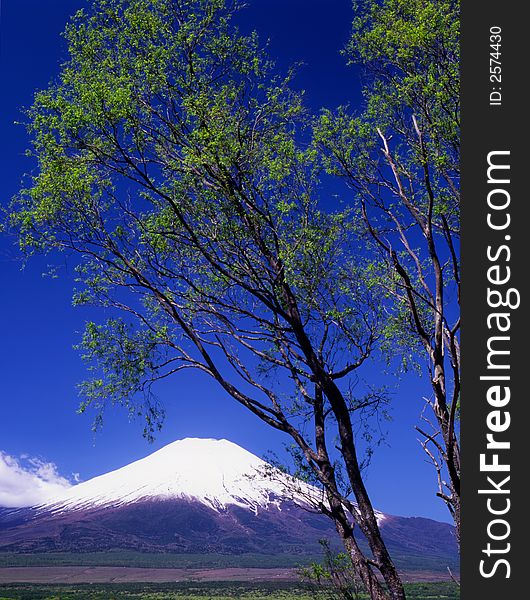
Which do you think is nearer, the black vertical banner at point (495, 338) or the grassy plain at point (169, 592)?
the black vertical banner at point (495, 338)

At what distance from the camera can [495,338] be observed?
633cm

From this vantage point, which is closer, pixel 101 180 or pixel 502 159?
pixel 502 159

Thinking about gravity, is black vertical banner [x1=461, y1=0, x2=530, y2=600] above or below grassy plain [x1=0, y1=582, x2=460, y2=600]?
above

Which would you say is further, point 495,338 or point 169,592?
point 169,592

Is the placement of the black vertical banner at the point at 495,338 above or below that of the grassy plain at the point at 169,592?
above

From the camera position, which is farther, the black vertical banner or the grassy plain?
the grassy plain

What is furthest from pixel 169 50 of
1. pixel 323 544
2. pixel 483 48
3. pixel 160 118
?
pixel 323 544

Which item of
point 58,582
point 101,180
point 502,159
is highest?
point 101,180

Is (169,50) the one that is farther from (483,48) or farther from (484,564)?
(484,564)

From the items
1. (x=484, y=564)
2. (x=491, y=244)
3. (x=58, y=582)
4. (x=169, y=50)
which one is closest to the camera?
(x=484, y=564)

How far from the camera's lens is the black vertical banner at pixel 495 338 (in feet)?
19.9

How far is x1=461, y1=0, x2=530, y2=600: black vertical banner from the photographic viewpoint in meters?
6.06

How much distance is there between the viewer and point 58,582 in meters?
176

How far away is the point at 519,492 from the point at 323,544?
24.7ft
